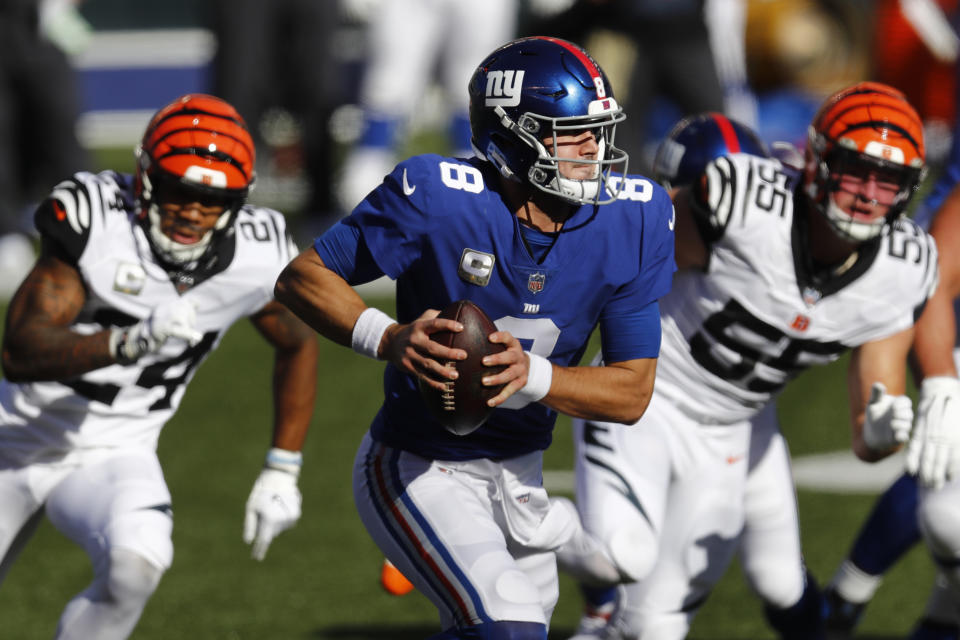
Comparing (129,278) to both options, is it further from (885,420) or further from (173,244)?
(885,420)

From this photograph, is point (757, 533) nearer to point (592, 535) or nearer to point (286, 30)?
point (592, 535)

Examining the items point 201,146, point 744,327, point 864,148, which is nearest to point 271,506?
point 201,146

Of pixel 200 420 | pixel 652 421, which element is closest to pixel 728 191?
pixel 652 421

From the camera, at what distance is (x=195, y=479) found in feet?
20.4

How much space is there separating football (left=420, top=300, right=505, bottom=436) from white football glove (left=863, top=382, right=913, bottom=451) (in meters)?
1.08

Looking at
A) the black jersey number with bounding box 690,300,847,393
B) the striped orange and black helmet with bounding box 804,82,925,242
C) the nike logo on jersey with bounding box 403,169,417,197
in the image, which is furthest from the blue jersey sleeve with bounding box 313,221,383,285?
the striped orange and black helmet with bounding box 804,82,925,242

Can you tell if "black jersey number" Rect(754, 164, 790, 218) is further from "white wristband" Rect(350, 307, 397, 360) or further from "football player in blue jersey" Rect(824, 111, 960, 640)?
"white wristband" Rect(350, 307, 397, 360)

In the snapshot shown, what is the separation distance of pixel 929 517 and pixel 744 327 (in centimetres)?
70

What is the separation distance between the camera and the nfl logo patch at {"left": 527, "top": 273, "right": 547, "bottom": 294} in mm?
3453

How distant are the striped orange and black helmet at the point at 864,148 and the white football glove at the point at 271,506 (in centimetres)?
159

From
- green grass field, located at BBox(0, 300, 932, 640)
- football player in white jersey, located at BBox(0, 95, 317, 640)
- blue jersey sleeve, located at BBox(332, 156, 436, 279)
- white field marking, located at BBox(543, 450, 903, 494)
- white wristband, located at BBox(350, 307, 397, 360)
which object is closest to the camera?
white wristband, located at BBox(350, 307, 397, 360)

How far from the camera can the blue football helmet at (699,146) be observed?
4.61m

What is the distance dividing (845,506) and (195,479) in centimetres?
259

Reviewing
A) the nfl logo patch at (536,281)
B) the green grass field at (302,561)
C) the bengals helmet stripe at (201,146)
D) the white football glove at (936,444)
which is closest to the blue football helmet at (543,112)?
→ the nfl logo patch at (536,281)
